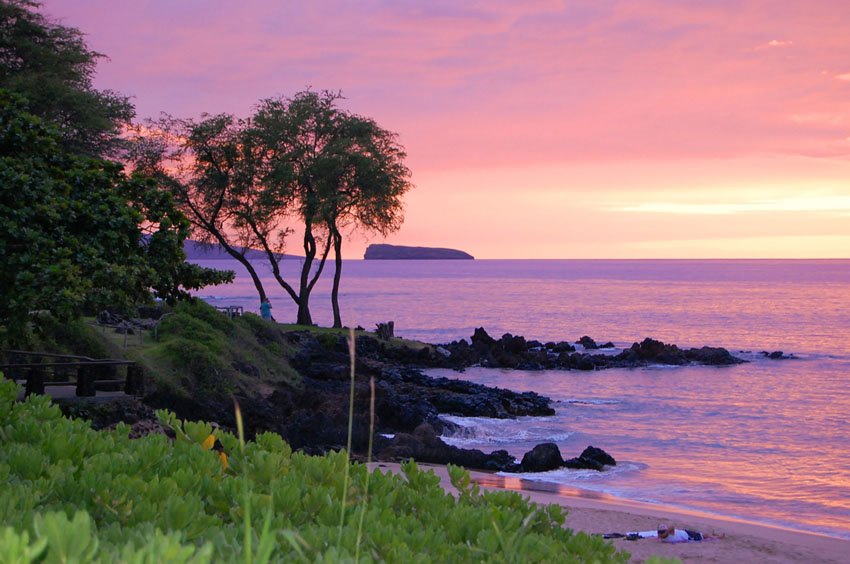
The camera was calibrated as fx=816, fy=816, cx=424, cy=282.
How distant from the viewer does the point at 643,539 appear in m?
15.8

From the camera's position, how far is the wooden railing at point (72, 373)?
18.2 metres

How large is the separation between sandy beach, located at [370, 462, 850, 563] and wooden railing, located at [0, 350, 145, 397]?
276 inches

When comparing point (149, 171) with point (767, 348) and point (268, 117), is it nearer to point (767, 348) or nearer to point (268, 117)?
point (268, 117)

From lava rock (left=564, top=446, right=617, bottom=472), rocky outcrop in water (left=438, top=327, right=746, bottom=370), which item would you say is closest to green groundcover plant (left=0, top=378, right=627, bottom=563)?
lava rock (left=564, top=446, right=617, bottom=472)

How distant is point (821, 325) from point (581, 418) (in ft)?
207

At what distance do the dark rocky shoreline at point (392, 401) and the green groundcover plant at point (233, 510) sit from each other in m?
14.7

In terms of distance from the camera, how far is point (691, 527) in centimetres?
1747

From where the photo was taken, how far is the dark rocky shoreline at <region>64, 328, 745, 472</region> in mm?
23062

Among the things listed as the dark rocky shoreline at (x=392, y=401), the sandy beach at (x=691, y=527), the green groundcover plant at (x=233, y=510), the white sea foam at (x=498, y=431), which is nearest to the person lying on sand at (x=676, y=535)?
the sandy beach at (x=691, y=527)

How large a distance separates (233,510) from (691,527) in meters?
15.6

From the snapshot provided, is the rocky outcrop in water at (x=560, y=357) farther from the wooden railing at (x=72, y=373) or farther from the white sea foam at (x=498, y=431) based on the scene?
the wooden railing at (x=72, y=373)

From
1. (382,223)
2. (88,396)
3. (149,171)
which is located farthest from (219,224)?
(88,396)

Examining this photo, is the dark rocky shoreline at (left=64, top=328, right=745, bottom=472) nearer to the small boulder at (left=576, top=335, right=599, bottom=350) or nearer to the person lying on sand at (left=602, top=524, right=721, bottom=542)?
→ the person lying on sand at (left=602, top=524, right=721, bottom=542)

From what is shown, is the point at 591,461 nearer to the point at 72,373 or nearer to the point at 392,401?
the point at 392,401
